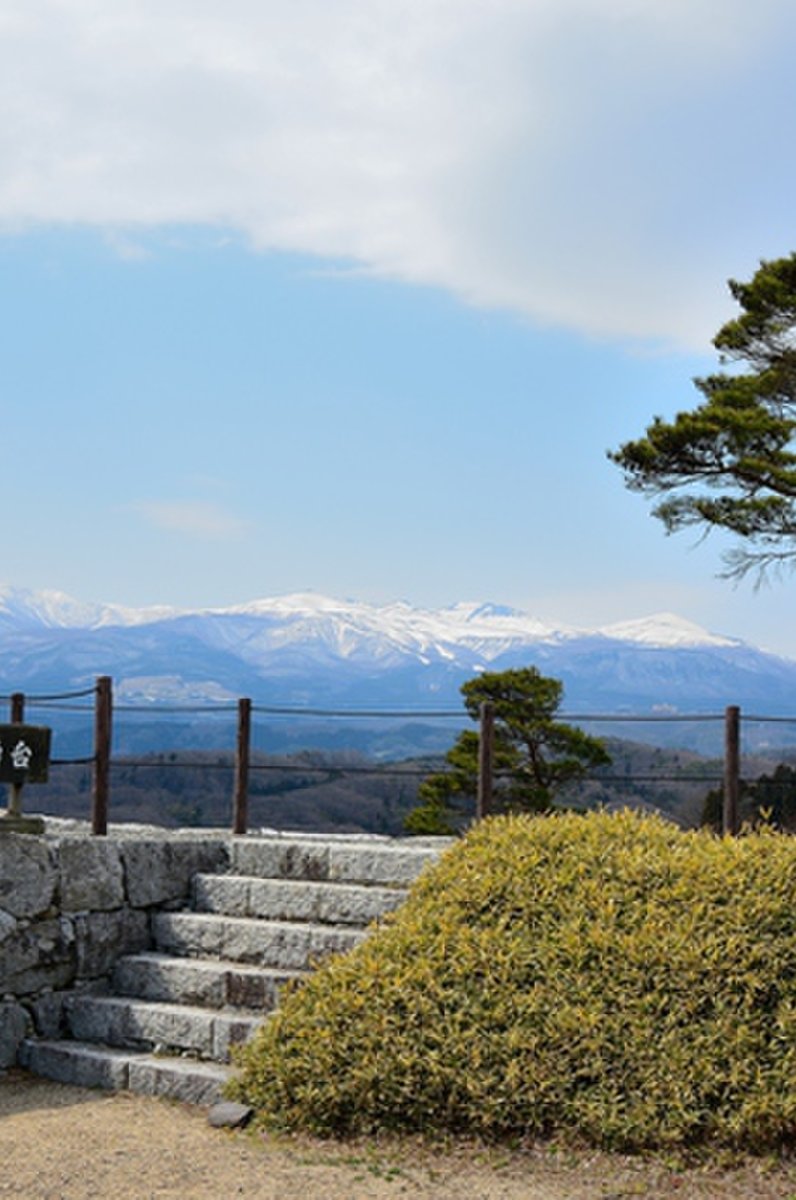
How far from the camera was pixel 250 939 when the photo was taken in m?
7.93

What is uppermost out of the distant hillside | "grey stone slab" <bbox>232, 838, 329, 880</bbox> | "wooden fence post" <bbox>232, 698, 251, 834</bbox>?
"wooden fence post" <bbox>232, 698, 251, 834</bbox>

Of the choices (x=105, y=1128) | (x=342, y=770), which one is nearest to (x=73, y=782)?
(x=342, y=770)

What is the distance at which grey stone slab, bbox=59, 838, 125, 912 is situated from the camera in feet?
26.5

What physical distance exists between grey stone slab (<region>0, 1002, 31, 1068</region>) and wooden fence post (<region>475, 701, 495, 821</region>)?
3125mm

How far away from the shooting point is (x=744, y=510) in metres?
19.5

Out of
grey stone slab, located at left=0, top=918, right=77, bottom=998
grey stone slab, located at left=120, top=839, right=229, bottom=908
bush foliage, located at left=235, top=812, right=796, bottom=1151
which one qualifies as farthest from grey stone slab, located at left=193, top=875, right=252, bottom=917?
bush foliage, located at left=235, top=812, right=796, bottom=1151

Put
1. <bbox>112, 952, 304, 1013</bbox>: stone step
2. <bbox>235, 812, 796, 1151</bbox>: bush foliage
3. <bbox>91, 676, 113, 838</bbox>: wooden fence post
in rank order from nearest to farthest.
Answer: <bbox>235, 812, 796, 1151</bbox>: bush foliage, <bbox>112, 952, 304, 1013</bbox>: stone step, <bbox>91, 676, 113, 838</bbox>: wooden fence post

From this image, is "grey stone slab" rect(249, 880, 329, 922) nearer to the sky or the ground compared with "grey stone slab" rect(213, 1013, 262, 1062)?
nearer to the sky

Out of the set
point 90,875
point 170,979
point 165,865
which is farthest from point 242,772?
point 170,979

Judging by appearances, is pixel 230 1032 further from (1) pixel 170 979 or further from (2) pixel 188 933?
(2) pixel 188 933

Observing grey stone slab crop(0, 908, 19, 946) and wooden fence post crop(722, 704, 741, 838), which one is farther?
wooden fence post crop(722, 704, 741, 838)

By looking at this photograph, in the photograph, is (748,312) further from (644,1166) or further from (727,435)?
(644,1166)

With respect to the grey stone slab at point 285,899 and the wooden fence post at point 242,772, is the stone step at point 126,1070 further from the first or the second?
the wooden fence post at point 242,772

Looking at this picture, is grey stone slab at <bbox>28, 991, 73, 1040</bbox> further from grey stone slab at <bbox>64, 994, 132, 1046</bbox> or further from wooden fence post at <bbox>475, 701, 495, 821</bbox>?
wooden fence post at <bbox>475, 701, 495, 821</bbox>
